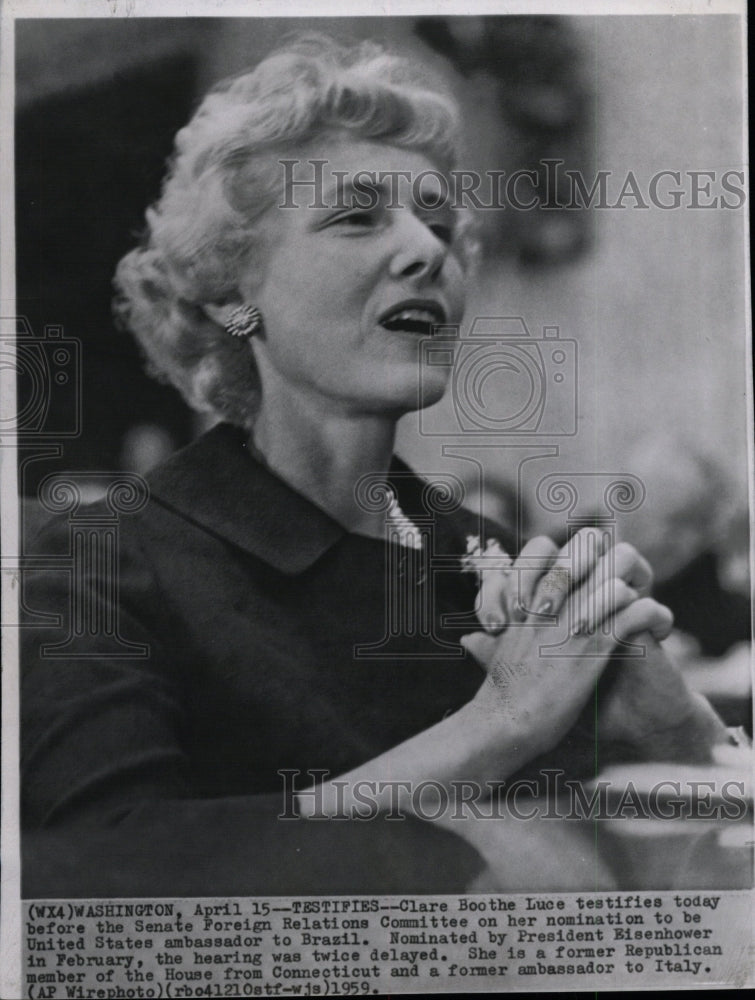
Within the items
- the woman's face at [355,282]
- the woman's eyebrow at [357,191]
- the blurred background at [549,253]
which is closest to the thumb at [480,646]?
the blurred background at [549,253]

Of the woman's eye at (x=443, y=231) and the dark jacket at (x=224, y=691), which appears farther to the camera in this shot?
the woman's eye at (x=443, y=231)

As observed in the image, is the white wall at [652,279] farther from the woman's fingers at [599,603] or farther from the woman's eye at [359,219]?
the woman's eye at [359,219]

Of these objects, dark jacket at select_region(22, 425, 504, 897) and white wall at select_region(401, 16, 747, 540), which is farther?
white wall at select_region(401, 16, 747, 540)

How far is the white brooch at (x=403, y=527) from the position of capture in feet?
11.7

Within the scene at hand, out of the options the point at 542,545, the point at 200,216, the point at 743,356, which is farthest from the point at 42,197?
the point at 743,356

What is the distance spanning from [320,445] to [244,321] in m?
0.46

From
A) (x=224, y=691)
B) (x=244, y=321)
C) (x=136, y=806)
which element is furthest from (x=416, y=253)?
(x=136, y=806)

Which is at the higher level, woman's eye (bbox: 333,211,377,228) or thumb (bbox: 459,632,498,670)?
woman's eye (bbox: 333,211,377,228)

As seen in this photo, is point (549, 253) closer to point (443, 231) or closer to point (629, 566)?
point (443, 231)

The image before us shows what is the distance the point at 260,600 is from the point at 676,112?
208cm

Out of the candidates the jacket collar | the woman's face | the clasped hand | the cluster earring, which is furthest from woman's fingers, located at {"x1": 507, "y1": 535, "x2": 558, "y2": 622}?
the cluster earring

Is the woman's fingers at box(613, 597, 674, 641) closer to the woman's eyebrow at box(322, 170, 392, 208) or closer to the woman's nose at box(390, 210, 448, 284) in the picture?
the woman's nose at box(390, 210, 448, 284)

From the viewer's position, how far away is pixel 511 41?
143 inches

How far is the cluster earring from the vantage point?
3.57 meters
